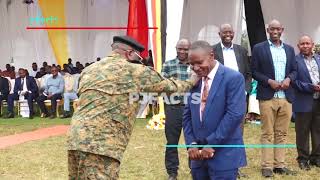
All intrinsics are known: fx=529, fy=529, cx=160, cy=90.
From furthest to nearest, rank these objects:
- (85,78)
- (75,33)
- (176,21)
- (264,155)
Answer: (75,33) → (176,21) → (264,155) → (85,78)

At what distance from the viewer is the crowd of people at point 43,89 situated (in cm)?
1483

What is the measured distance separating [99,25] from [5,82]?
4196mm

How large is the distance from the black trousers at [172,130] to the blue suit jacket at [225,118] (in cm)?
247

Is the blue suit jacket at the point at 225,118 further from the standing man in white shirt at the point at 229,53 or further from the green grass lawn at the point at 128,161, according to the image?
the green grass lawn at the point at 128,161

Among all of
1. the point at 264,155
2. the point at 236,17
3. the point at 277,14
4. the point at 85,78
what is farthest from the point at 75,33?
the point at 85,78

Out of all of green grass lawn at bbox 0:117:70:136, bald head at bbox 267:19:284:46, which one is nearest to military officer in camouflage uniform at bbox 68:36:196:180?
bald head at bbox 267:19:284:46

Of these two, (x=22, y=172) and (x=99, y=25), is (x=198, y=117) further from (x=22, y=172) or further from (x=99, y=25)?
(x=99, y=25)

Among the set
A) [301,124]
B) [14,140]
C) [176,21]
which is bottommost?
[14,140]

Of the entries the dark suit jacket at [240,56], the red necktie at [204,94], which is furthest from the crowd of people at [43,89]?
the red necktie at [204,94]

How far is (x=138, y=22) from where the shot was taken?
1284 cm

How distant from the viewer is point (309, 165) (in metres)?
7.32

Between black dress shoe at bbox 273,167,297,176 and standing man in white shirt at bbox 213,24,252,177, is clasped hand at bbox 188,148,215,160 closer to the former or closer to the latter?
standing man in white shirt at bbox 213,24,252,177

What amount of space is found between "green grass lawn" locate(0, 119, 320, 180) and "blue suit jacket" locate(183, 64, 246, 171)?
289 cm

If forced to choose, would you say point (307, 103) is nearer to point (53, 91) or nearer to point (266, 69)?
point (266, 69)
